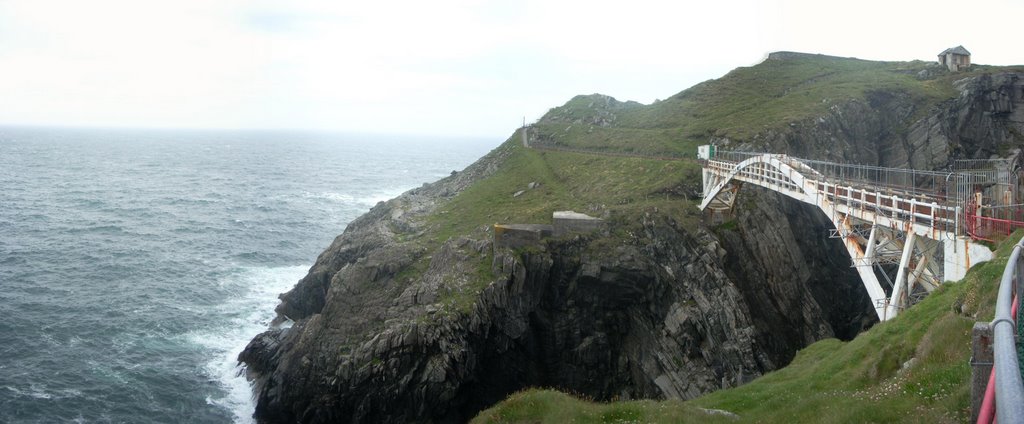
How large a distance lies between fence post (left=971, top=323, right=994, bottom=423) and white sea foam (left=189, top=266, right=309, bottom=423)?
125 ft

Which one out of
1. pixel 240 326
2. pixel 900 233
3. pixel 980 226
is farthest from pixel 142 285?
pixel 980 226

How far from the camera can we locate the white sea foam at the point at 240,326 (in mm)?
41312

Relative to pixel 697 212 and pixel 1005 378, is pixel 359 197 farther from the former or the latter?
pixel 1005 378

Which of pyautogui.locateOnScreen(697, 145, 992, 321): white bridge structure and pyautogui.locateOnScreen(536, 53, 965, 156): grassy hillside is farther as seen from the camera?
pyautogui.locateOnScreen(536, 53, 965, 156): grassy hillside

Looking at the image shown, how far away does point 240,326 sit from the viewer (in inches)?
2047

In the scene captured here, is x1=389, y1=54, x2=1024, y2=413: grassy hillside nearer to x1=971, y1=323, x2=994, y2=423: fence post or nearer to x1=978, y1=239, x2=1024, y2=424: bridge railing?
x1=971, y1=323, x2=994, y2=423: fence post

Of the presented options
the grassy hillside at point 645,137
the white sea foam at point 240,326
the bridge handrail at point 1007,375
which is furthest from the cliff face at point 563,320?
the bridge handrail at point 1007,375

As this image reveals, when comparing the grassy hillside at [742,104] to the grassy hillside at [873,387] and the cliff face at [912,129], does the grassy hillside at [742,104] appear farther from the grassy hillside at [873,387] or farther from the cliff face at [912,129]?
the grassy hillside at [873,387]

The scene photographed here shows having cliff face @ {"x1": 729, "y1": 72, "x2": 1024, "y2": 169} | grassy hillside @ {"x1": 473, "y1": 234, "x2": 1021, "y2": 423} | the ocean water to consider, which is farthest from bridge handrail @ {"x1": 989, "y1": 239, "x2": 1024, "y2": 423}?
cliff face @ {"x1": 729, "y1": 72, "x2": 1024, "y2": 169}

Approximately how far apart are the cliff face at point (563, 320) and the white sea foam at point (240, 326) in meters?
1.30

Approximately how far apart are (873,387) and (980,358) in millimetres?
8558

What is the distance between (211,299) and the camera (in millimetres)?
57875

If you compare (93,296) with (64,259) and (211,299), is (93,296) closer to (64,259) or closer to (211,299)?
(211,299)

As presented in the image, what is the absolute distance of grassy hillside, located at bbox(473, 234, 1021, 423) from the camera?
12.5 m
